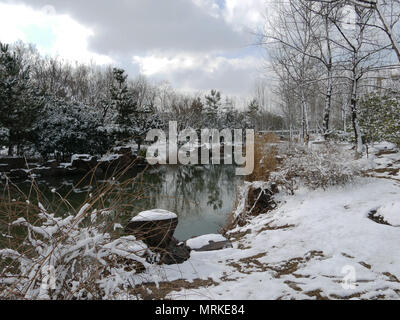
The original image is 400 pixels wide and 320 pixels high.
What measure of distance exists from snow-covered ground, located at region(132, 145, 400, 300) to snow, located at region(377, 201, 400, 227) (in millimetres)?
10

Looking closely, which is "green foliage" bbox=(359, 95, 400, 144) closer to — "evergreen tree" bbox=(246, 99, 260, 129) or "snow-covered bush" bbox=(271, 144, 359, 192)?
"snow-covered bush" bbox=(271, 144, 359, 192)

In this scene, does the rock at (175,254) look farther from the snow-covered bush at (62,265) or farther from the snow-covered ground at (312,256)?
the snow-covered bush at (62,265)

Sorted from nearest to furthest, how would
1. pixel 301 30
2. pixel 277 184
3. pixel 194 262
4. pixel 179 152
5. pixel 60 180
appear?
1. pixel 194 262
2. pixel 277 184
3. pixel 301 30
4. pixel 60 180
5. pixel 179 152

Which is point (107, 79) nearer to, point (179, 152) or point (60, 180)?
point (179, 152)

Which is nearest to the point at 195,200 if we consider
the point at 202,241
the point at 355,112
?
the point at 202,241

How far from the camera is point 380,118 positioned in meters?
8.73

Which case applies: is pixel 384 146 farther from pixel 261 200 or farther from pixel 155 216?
pixel 155 216

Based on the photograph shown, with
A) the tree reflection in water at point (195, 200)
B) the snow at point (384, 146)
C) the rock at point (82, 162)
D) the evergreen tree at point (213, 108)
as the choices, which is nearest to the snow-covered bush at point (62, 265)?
the tree reflection in water at point (195, 200)

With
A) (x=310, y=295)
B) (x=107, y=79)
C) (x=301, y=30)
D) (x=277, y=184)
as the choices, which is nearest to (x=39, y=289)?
(x=310, y=295)

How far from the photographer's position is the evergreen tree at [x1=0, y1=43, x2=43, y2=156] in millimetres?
10695

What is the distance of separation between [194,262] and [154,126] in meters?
17.0

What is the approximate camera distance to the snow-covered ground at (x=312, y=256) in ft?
6.98

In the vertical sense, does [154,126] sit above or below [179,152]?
above
